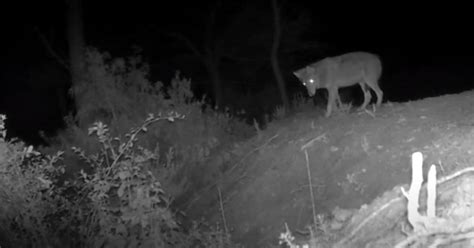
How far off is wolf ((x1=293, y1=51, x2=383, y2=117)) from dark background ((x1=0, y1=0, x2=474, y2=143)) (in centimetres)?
660

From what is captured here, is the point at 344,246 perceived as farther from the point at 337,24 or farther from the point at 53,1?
the point at 337,24

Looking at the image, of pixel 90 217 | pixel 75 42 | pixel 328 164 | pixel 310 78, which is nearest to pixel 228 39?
pixel 75 42

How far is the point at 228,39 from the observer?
2430 centimetres

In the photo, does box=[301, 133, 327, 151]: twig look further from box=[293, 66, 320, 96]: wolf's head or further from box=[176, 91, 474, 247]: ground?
box=[293, 66, 320, 96]: wolf's head

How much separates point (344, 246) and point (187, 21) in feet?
66.6

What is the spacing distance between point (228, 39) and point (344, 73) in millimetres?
A: 13353

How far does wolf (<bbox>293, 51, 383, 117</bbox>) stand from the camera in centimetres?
1138

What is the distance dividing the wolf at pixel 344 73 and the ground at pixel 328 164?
3.48ft

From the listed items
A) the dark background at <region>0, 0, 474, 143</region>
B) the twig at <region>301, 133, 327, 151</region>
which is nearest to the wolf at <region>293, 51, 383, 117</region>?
the twig at <region>301, 133, 327, 151</region>

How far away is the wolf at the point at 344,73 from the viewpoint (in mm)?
11375

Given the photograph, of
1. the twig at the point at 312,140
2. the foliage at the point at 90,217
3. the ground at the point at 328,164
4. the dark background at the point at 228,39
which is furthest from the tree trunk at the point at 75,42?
the foliage at the point at 90,217

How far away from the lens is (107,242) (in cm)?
692

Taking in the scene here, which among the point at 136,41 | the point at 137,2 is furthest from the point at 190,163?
the point at 136,41

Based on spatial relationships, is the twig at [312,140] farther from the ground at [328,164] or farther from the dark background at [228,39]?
the dark background at [228,39]
